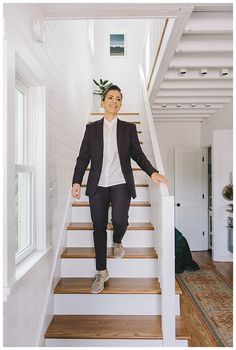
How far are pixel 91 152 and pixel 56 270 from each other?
3.20ft

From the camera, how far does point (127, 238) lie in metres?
2.97

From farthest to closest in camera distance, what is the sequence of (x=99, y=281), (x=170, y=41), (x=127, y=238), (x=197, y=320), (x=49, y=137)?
(x=197, y=320)
(x=127, y=238)
(x=170, y=41)
(x=99, y=281)
(x=49, y=137)

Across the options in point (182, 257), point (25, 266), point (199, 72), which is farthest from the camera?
point (182, 257)

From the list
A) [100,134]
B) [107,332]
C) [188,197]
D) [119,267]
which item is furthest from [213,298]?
[188,197]

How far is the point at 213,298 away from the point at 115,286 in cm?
191

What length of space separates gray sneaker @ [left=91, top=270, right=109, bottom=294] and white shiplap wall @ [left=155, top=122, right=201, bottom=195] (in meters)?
4.27

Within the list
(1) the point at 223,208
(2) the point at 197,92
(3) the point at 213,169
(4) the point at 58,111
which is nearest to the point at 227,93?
(2) the point at 197,92

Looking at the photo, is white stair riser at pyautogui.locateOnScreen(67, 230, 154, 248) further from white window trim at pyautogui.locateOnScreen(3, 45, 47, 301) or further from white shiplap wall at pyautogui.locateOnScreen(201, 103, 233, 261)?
white shiplap wall at pyautogui.locateOnScreen(201, 103, 233, 261)

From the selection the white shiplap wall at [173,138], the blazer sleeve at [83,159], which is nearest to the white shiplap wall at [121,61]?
the white shiplap wall at [173,138]

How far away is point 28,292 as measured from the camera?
1.80 m

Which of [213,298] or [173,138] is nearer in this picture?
[213,298]

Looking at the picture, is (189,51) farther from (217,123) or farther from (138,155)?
(217,123)

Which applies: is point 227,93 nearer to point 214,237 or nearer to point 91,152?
point 214,237

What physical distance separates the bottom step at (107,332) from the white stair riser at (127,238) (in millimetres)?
794
